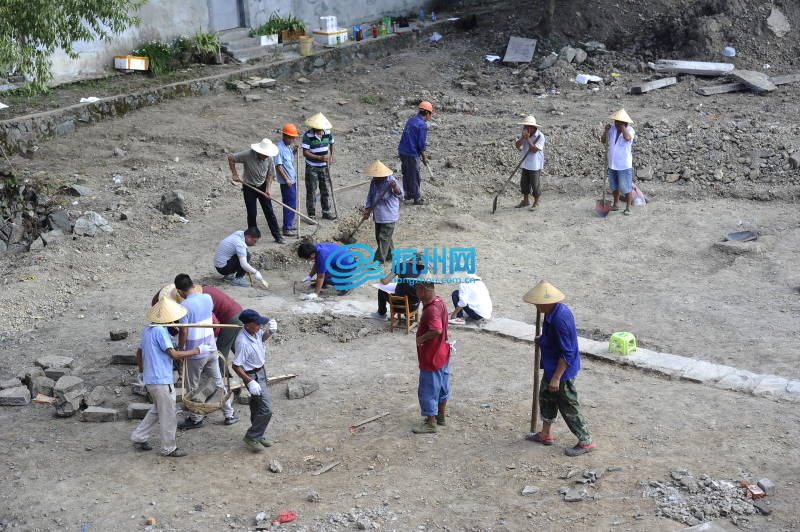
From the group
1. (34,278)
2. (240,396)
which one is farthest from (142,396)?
(34,278)

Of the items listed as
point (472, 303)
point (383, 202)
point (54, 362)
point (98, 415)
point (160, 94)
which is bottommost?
point (98, 415)

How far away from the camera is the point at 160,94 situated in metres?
17.5

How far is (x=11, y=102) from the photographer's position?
16.2m

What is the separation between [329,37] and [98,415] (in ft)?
48.4

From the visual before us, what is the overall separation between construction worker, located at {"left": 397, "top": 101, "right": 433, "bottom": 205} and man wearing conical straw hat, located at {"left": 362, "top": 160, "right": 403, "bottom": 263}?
91.4 inches

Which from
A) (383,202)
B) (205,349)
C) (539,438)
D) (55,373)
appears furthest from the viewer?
(383,202)

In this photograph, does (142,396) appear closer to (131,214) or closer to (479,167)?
(131,214)

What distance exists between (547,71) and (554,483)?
47.2 feet

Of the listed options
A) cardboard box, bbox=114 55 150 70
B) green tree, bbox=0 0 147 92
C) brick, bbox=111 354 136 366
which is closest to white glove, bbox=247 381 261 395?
brick, bbox=111 354 136 366

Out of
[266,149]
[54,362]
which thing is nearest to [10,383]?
[54,362]

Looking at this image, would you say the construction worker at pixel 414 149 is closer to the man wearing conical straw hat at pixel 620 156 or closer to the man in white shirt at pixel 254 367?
the man wearing conical straw hat at pixel 620 156

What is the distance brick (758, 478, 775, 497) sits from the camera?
6.14 meters

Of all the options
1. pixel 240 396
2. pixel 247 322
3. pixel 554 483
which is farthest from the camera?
pixel 240 396

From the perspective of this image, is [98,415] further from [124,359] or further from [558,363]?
[558,363]
